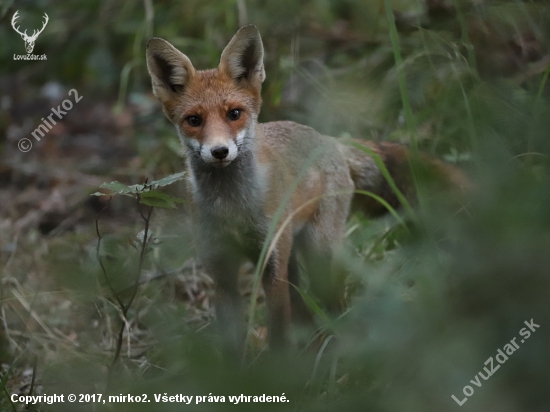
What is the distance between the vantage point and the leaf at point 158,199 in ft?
9.80

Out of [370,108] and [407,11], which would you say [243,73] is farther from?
[407,11]

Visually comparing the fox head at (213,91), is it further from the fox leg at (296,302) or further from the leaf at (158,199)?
the fox leg at (296,302)

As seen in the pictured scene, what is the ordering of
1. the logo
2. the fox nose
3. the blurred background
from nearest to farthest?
the blurred background < the fox nose < the logo

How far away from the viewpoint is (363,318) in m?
2.09

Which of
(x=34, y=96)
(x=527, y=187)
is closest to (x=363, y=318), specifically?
(x=527, y=187)

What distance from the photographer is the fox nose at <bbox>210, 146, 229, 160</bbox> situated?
3496 millimetres

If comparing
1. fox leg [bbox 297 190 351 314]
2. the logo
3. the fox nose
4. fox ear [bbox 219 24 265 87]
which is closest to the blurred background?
the logo

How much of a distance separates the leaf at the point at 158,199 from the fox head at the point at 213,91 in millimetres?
574

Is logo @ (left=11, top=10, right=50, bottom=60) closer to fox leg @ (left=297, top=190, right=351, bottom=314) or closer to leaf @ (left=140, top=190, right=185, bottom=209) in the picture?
fox leg @ (left=297, top=190, right=351, bottom=314)

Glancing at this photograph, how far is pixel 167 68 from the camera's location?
3992 millimetres

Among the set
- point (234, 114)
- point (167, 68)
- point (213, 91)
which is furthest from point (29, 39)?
point (234, 114)

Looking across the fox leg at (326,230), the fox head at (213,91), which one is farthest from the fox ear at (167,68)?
the fox leg at (326,230)

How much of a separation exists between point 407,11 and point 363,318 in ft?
18.2

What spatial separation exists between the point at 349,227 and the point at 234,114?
2.10 metres
